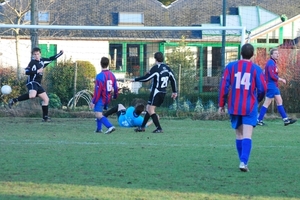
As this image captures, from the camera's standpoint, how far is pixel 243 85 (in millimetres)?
9062

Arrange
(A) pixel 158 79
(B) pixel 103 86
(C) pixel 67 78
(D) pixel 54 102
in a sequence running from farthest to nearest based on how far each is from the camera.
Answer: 1. (C) pixel 67 78
2. (D) pixel 54 102
3. (A) pixel 158 79
4. (B) pixel 103 86

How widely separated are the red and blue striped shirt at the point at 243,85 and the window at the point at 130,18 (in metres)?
29.3

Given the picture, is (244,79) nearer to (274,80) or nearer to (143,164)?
(143,164)

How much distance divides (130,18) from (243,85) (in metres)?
29.7

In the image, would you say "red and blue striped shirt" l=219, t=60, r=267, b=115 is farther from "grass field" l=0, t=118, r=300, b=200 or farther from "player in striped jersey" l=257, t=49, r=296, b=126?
"player in striped jersey" l=257, t=49, r=296, b=126

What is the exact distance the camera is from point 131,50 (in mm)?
20969

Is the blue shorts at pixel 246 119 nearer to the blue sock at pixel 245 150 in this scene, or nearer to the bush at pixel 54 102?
the blue sock at pixel 245 150

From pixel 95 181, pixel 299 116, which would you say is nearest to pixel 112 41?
pixel 299 116

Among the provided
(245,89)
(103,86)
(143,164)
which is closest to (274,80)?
(103,86)

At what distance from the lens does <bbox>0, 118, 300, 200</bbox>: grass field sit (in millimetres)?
7484

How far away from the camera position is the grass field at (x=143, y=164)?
24.6 feet

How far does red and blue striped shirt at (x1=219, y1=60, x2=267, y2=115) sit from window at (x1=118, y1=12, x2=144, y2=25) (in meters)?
29.3

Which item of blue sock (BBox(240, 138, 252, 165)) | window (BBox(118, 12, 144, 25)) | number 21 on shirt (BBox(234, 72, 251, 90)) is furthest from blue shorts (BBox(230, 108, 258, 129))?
window (BBox(118, 12, 144, 25))

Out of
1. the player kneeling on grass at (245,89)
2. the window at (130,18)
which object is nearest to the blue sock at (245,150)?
the player kneeling on grass at (245,89)
